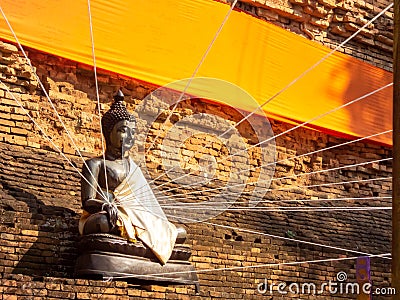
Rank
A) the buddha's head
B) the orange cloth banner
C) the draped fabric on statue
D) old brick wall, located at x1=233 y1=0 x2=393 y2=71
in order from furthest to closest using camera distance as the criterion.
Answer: old brick wall, located at x1=233 y1=0 x2=393 y2=71
the orange cloth banner
the buddha's head
the draped fabric on statue

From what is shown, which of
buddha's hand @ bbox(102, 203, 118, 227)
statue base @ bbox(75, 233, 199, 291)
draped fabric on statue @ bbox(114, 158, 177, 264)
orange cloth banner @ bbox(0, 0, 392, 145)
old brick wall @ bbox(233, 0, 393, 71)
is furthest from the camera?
old brick wall @ bbox(233, 0, 393, 71)

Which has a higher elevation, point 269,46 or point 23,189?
point 269,46

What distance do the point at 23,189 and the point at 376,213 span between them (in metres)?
5.73

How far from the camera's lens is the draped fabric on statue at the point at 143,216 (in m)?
9.42

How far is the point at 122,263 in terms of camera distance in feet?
30.1

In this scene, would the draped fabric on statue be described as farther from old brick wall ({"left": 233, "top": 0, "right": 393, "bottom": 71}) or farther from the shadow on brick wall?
old brick wall ({"left": 233, "top": 0, "right": 393, "bottom": 71})

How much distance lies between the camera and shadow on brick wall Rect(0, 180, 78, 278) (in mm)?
9258

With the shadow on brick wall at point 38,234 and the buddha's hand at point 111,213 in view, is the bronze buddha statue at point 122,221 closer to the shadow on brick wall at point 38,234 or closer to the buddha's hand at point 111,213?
the buddha's hand at point 111,213

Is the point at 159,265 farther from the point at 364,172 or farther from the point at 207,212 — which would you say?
the point at 364,172

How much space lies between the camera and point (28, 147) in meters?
10.7

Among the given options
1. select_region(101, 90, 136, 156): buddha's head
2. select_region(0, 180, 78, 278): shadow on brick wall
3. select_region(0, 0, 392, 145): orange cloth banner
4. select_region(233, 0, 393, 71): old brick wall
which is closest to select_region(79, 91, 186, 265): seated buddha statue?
select_region(101, 90, 136, 156): buddha's head

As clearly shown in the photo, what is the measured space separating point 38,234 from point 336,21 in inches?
273

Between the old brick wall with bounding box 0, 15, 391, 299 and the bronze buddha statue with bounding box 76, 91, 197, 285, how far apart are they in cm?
24

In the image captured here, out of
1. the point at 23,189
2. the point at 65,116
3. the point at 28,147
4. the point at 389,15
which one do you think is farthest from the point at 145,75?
the point at 389,15
